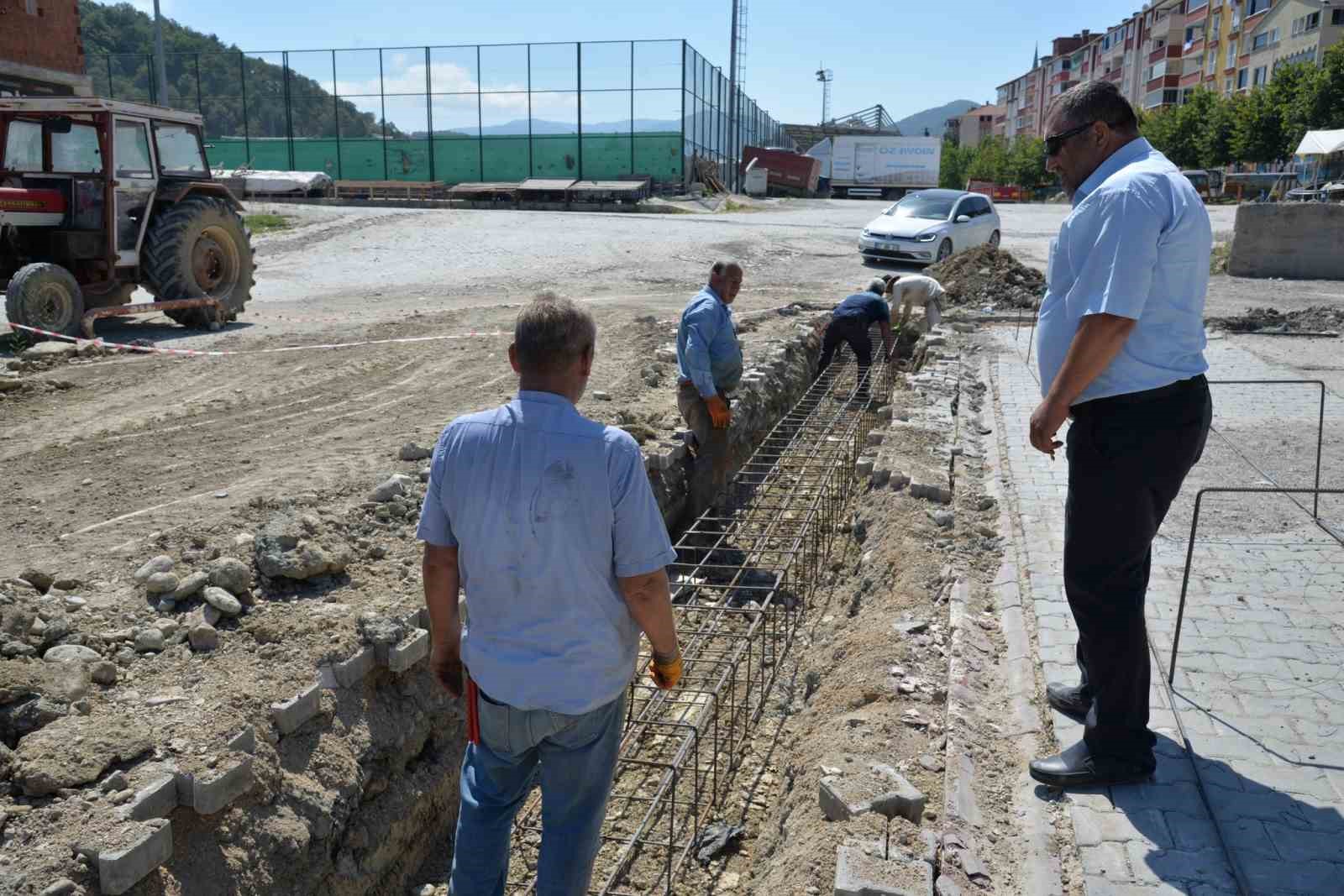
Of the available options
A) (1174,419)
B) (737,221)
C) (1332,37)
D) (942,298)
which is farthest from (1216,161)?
(1174,419)

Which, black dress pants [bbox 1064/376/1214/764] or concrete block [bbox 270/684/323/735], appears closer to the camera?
black dress pants [bbox 1064/376/1214/764]

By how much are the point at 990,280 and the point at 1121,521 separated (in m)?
13.8

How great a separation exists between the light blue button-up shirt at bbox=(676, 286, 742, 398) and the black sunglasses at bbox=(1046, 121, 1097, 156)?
358 centimetres

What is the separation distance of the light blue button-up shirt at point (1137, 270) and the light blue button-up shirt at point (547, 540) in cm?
122

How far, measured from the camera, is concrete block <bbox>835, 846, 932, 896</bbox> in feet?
8.46

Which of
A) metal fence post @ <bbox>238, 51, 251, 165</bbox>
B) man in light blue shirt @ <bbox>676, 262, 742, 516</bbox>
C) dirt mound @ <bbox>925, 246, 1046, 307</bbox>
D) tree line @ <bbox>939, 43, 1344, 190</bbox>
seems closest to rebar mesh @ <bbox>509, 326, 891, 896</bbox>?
man in light blue shirt @ <bbox>676, 262, 742, 516</bbox>

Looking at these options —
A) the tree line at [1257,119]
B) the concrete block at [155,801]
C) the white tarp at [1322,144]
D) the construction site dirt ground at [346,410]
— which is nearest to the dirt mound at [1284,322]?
the construction site dirt ground at [346,410]

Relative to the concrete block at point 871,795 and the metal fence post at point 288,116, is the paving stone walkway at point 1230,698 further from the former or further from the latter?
the metal fence post at point 288,116

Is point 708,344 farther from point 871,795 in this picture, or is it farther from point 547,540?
point 547,540

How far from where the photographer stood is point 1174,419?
2.78m

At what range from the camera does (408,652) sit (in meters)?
4.09

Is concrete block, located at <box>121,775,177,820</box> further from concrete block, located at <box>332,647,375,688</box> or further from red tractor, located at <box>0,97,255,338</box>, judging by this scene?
red tractor, located at <box>0,97,255,338</box>

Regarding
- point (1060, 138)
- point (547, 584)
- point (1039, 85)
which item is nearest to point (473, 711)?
point (547, 584)

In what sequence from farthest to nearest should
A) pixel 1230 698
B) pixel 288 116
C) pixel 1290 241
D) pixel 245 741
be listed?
1. pixel 288 116
2. pixel 1290 241
3. pixel 1230 698
4. pixel 245 741
